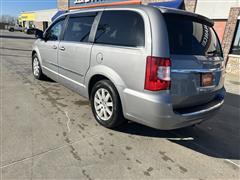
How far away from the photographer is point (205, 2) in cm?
1092

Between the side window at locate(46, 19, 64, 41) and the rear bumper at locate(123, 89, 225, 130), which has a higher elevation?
the side window at locate(46, 19, 64, 41)

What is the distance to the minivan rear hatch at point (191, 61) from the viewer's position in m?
2.46

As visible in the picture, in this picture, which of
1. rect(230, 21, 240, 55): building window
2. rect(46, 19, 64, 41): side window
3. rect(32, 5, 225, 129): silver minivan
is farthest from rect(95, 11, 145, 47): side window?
rect(230, 21, 240, 55): building window

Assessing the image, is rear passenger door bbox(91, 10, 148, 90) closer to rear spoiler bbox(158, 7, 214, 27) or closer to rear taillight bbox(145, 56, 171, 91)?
rear taillight bbox(145, 56, 171, 91)

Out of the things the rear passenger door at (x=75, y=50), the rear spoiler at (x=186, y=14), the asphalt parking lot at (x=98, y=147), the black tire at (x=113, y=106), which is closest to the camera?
the asphalt parking lot at (x=98, y=147)

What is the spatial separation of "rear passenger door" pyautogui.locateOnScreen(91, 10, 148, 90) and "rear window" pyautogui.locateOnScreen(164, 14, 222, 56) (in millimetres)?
337

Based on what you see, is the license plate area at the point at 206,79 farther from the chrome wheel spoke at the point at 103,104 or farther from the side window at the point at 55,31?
the side window at the point at 55,31

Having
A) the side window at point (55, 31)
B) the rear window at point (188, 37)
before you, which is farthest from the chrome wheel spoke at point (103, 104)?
the side window at point (55, 31)

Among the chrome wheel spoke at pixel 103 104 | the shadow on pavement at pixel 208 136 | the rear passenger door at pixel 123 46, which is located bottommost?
the shadow on pavement at pixel 208 136

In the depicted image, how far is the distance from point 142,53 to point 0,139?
7.73 ft

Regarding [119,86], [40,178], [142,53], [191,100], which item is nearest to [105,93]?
[119,86]

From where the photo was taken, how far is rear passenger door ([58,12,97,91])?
3.51m

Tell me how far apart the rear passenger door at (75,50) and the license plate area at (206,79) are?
6.13ft

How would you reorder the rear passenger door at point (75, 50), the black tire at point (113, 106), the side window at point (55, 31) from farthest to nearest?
the side window at point (55, 31), the rear passenger door at point (75, 50), the black tire at point (113, 106)
